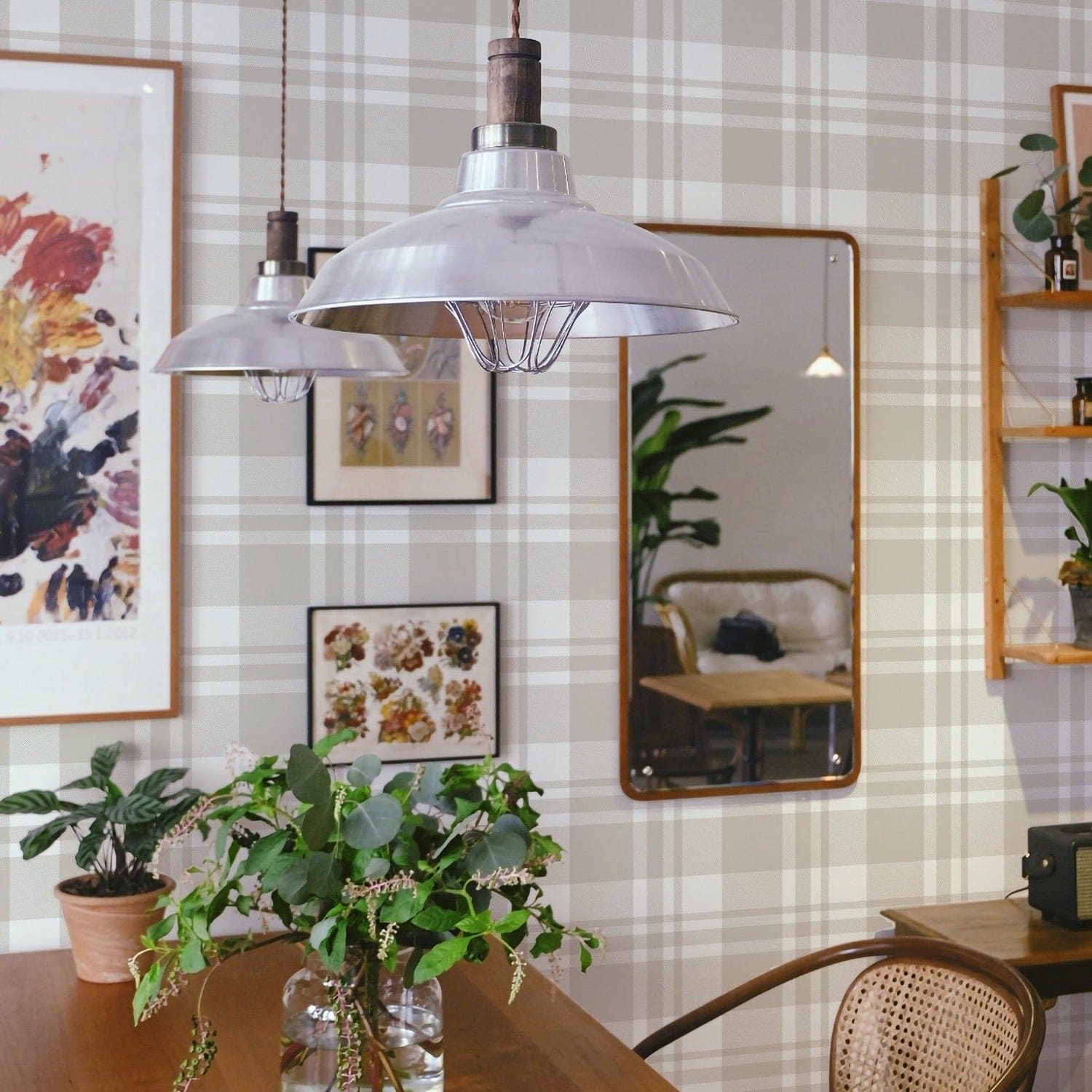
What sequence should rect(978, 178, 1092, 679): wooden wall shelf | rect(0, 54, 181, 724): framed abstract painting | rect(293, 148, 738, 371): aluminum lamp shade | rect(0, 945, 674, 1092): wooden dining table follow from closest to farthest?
rect(293, 148, 738, 371): aluminum lamp shade
rect(0, 945, 674, 1092): wooden dining table
rect(0, 54, 181, 724): framed abstract painting
rect(978, 178, 1092, 679): wooden wall shelf

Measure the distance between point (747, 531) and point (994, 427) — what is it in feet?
1.71

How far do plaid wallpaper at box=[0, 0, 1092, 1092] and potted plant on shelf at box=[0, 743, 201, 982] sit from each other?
0.15m

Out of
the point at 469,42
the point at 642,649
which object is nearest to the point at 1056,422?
the point at 642,649

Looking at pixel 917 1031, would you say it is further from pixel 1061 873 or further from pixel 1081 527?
pixel 1081 527

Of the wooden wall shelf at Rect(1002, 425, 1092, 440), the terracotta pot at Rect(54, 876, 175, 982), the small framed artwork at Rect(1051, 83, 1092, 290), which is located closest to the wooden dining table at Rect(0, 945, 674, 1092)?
the terracotta pot at Rect(54, 876, 175, 982)

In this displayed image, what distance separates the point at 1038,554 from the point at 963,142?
80cm

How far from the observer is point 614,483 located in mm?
2398

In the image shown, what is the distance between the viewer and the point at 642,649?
94.7 inches

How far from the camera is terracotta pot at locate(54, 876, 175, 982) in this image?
6.39 ft

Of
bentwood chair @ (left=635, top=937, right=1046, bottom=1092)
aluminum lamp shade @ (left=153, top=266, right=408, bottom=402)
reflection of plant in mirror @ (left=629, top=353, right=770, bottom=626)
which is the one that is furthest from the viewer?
reflection of plant in mirror @ (left=629, top=353, right=770, bottom=626)

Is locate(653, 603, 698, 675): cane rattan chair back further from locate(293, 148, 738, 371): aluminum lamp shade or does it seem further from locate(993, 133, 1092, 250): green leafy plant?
locate(293, 148, 738, 371): aluminum lamp shade

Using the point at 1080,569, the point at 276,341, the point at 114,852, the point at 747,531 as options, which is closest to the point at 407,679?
the point at 114,852

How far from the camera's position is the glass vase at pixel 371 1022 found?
4.52 ft

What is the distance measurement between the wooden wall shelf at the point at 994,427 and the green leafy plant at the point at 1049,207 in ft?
0.17
